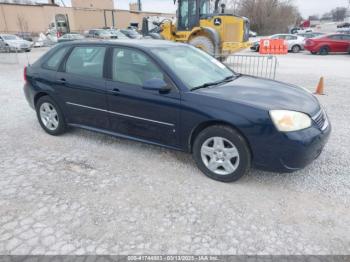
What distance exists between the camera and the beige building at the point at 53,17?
4291 centimetres

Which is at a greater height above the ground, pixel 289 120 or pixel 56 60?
pixel 56 60

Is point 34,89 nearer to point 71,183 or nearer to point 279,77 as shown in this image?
point 71,183

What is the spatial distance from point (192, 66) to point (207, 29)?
8878 mm

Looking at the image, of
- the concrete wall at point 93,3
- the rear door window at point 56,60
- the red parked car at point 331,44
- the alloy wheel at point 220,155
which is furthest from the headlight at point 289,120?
the concrete wall at point 93,3

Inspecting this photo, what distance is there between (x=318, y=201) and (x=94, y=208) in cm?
237

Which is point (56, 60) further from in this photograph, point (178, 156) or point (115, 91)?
point (178, 156)

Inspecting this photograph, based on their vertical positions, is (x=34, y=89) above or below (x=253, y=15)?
below

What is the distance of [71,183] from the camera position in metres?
3.21

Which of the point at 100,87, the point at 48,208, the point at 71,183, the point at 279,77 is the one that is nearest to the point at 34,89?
the point at 100,87

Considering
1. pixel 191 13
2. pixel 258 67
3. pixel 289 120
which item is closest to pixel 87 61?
pixel 289 120

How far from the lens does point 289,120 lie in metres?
2.83

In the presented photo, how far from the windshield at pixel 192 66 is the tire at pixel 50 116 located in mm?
2058

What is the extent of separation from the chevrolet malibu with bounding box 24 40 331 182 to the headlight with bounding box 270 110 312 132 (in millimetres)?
10

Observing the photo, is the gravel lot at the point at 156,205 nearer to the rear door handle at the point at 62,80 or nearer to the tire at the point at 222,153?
the tire at the point at 222,153
